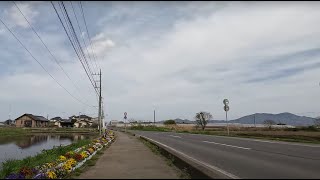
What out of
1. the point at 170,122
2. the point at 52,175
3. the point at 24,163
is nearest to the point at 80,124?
the point at 170,122

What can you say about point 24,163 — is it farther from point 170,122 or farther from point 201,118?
point 170,122

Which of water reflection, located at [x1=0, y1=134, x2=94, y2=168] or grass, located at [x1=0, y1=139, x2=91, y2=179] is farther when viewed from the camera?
water reflection, located at [x1=0, y1=134, x2=94, y2=168]

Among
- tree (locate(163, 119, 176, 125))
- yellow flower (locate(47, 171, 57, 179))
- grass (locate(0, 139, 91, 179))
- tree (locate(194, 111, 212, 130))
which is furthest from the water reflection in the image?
tree (locate(163, 119, 176, 125))

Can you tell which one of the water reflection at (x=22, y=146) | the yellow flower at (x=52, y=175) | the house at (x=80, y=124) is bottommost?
the water reflection at (x=22, y=146)

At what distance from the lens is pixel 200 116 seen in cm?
11669

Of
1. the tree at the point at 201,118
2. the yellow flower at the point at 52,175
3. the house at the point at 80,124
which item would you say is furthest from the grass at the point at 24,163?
the house at the point at 80,124

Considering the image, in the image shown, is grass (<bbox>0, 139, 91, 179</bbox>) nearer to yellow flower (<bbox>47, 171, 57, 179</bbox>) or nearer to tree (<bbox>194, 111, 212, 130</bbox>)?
yellow flower (<bbox>47, 171, 57, 179</bbox>)

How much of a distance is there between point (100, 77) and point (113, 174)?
4349 cm

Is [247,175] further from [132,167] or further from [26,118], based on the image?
[26,118]

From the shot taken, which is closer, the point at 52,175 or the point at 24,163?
the point at 52,175

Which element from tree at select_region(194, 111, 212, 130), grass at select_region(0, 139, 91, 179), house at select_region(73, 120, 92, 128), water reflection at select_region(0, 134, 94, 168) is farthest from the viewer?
house at select_region(73, 120, 92, 128)

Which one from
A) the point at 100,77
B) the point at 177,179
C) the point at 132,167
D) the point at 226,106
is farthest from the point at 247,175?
the point at 100,77

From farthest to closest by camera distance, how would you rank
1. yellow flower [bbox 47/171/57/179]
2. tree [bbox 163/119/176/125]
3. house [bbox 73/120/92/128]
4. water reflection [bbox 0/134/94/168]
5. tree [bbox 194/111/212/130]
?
tree [bbox 163/119/176/125] < house [bbox 73/120/92/128] < tree [bbox 194/111/212/130] < water reflection [bbox 0/134/94/168] < yellow flower [bbox 47/171/57/179]

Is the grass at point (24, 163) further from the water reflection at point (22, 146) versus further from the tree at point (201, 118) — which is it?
the tree at point (201, 118)
